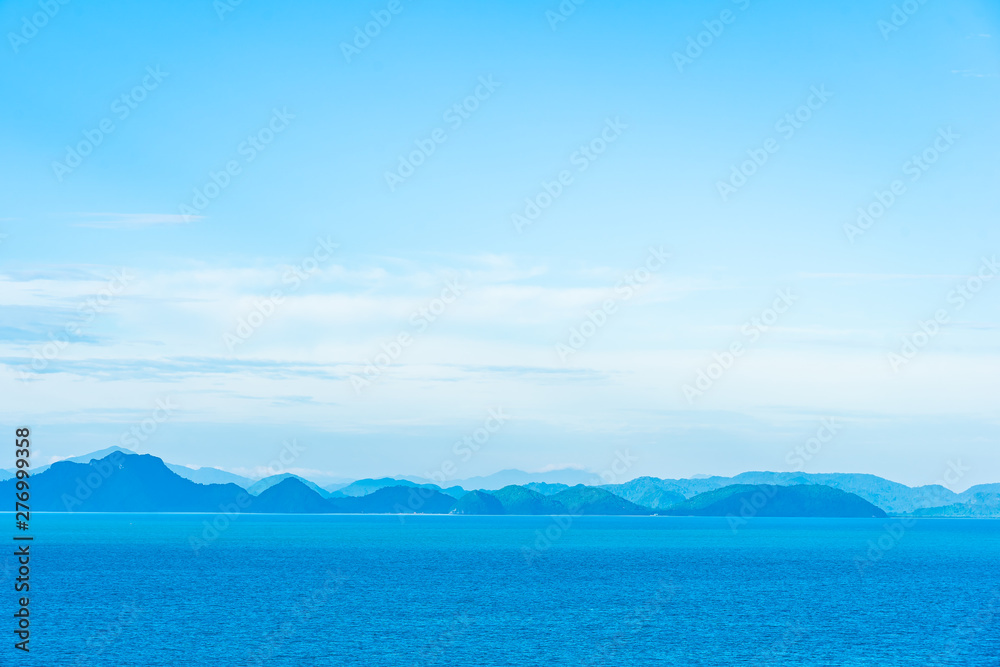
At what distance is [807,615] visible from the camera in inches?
3425

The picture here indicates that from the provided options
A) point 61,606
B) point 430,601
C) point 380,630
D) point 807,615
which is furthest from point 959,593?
point 61,606

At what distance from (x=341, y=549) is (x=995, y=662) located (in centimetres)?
13674

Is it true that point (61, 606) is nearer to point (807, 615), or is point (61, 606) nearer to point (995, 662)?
point (807, 615)

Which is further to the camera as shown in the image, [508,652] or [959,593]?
[959,593]

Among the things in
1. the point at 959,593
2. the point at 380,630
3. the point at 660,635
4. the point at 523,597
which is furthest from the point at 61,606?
the point at 959,593

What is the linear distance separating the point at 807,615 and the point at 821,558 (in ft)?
285

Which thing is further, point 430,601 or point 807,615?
point 430,601

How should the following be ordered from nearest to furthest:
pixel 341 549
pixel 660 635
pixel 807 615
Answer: pixel 660 635 < pixel 807 615 < pixel 341 549

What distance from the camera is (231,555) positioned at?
525 ft

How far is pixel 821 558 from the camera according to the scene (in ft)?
550

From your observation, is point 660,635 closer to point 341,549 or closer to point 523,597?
point 523,597

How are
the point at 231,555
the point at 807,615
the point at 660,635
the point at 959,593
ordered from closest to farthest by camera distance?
the point at 660,635, the point at 807,615, the point at 959,593, the point at 231,555

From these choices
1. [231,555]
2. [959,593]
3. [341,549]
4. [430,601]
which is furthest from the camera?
[341,549]

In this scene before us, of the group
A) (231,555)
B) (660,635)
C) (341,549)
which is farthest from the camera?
(341,549)
